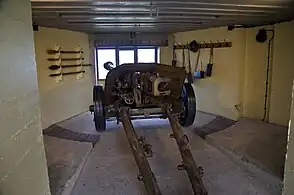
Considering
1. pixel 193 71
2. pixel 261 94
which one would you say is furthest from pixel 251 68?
pixel 193 71

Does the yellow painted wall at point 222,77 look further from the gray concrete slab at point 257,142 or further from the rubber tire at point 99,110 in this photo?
the rubber tire at point 99,110

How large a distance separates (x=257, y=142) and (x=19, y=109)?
3551 millimetres

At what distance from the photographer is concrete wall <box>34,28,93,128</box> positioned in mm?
5246

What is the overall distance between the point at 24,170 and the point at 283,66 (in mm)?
4736

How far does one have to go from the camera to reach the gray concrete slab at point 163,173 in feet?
10.3

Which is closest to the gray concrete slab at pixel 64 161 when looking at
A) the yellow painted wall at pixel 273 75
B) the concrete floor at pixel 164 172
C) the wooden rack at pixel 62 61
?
the concrete floor at pixel 164 172

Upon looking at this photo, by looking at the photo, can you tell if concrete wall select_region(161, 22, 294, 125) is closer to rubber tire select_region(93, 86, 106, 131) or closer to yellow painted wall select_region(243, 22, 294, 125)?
yellow painted wall select_region(243, 22, 294, 125)

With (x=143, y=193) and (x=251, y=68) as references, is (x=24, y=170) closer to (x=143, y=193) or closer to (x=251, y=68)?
(x=143, y=193)

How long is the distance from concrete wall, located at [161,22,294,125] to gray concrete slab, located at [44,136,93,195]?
323 centimetres

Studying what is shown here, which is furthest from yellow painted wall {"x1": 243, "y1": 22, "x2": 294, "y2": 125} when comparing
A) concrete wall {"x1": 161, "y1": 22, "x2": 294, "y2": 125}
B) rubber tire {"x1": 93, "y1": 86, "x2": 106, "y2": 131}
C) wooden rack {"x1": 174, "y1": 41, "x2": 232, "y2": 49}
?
rubber tire {"x1": 93, "y1": 86, "x2": 106, "y2": 131}

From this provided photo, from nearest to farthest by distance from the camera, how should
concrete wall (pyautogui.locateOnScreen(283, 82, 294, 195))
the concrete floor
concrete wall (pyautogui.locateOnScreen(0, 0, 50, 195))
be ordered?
concrete wall (pyautogui.locateOnScreen(0, 0, 50, 195)) < concrete wall (pyautogui.locateOnScreen(283, 82, 294, 195)) < the concrete floor

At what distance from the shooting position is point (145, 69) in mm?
4914

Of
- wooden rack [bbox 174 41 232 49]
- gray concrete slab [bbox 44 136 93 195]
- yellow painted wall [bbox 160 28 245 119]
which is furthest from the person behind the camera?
wooden rack [bbox 174 41 232 49]

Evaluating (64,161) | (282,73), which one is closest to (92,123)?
(64,161)
